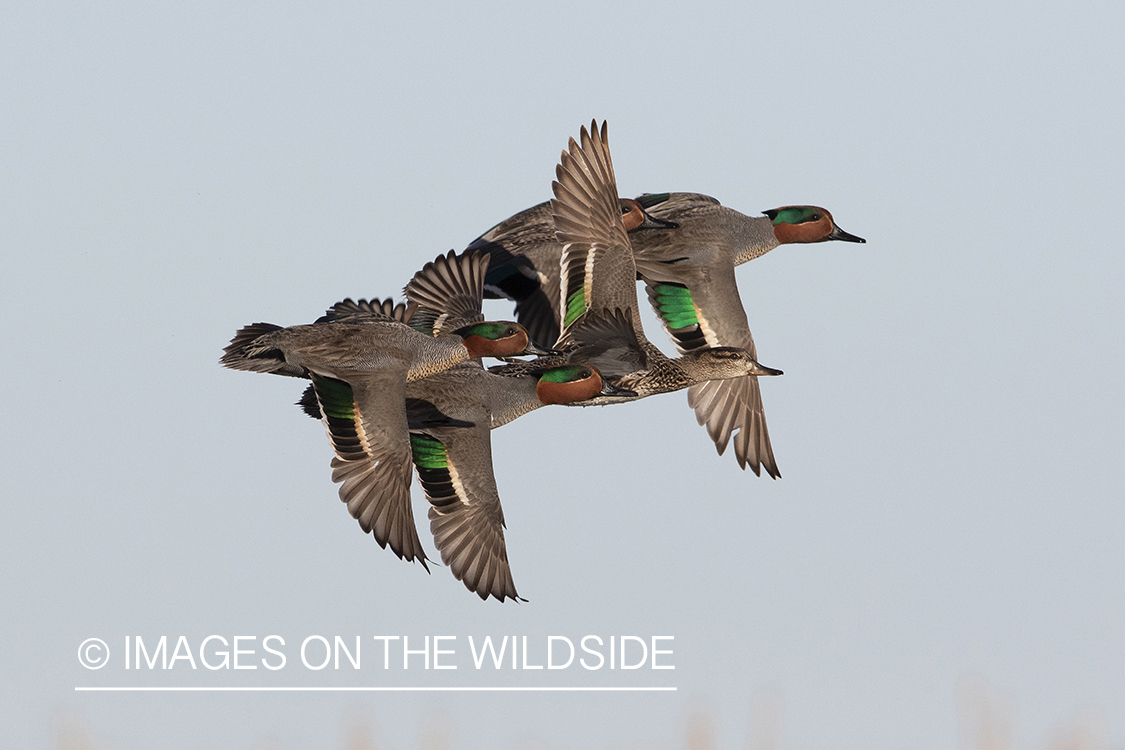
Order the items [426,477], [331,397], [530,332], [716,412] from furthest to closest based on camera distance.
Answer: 1. [716,412]
2. [530,332]
3. [426,477]
4. [331,397]

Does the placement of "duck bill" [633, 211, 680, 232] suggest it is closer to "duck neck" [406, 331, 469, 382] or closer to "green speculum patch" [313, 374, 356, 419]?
"duck neck" [406, 331, 469, 382]

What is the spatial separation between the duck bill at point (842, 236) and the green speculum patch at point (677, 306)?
1854mm

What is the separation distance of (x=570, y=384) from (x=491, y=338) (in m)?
0.77

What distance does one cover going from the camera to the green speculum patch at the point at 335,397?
1509 centimetres

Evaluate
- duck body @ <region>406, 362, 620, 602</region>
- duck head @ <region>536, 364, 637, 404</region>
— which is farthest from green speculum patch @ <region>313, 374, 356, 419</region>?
duck head @ <region>536, 364, 637, 404</region>

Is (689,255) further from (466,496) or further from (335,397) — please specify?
(335,397)

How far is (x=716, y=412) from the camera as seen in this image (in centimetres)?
1962

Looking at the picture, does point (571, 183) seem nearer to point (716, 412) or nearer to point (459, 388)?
point (459, 388)

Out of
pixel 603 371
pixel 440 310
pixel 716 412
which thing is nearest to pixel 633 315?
pixel 603 371

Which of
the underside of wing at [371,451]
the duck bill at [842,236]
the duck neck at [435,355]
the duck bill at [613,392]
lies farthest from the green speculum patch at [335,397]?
the duck bill at [842,236]

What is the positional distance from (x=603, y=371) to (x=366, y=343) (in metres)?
2.49

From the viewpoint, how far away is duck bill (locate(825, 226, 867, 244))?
63.4 feet

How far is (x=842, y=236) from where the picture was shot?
1939cm

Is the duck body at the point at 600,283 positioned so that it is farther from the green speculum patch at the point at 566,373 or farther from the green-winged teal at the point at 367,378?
the green-winged teal at the point at 367,378
